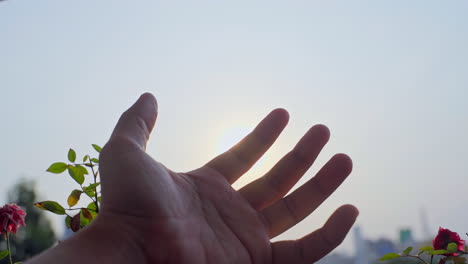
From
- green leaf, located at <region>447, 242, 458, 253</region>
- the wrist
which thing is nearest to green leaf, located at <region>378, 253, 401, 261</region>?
green leaf, located at <region>447, 242, 458, 253</region>

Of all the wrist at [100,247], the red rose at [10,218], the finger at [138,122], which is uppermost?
the finger at [138,122]

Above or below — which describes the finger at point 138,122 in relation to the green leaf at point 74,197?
above

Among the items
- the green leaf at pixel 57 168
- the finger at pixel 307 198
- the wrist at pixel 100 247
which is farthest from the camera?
the green leaf at pixel 57 168

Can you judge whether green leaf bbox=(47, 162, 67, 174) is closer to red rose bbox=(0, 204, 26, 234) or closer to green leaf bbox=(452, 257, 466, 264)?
red rose bbox=(0, 204, 26, 234)

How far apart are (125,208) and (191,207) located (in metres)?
0.15

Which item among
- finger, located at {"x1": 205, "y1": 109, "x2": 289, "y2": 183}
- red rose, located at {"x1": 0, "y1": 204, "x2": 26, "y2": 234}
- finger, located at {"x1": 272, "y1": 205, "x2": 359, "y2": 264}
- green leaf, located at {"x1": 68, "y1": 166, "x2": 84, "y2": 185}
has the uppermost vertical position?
finger, located at {"x1": 205, "y1": 109, "x2": 289, "y2": 183}

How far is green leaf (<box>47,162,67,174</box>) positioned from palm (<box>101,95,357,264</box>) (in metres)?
0.32

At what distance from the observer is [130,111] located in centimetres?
97

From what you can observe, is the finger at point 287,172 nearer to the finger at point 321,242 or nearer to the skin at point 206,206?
the skin at point 206,206

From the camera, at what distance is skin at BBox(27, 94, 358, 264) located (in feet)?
2.80

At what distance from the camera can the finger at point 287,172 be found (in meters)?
1.11

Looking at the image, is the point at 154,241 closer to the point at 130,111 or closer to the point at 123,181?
the point at 123,181

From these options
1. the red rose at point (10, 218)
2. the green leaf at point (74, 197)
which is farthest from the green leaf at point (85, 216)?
the red rose at point (10, 218)

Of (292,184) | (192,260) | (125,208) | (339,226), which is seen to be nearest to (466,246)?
(339,226)
